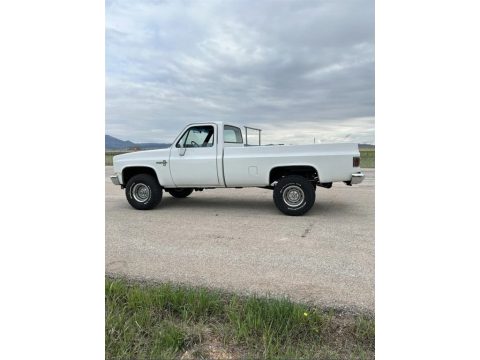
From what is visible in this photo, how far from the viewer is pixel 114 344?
230cm

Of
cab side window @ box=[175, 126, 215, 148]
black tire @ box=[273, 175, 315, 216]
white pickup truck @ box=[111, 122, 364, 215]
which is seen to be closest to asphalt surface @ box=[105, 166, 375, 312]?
black tire @ box=[273, 175, 315, 216]

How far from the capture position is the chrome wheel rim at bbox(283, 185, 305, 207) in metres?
6.30

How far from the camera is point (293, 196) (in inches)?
249

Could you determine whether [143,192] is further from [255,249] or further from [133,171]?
[255,249]

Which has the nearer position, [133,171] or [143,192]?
Result: [143,192]

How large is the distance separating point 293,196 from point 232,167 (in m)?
1.32

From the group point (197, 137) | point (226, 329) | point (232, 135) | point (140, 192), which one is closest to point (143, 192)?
point (140, 192)

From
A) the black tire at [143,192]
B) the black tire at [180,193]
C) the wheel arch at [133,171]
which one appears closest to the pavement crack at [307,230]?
the black tire at [143,192]

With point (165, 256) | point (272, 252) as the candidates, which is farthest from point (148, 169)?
point (272, 252)

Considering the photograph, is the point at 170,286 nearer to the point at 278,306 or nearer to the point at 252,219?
the point at 278,306

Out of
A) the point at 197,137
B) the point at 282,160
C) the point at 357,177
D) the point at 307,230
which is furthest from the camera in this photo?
the point at 197,137

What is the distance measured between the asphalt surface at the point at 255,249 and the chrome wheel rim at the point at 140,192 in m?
0.31

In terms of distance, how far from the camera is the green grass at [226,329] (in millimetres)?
2201

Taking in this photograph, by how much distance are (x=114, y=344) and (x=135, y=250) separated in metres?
2.13
